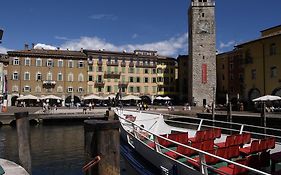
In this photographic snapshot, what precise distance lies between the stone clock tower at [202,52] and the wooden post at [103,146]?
2468 inches

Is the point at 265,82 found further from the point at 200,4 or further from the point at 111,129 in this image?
the point at 111,129

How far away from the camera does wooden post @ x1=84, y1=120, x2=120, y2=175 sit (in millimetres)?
4660

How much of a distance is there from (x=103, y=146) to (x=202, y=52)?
213 ft

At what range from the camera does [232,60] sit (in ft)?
220

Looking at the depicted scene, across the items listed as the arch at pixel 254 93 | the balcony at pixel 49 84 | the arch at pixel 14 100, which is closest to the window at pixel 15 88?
the arch at pixel 14 100

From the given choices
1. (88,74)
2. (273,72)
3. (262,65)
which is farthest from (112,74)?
(273,72)

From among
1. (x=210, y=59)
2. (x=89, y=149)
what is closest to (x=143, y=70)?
(x=210, y=59)

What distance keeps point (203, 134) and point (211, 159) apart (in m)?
3.78

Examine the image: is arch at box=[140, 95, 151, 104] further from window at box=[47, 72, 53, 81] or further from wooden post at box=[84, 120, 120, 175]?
wooden post at box=[84, 120, 120, 175]

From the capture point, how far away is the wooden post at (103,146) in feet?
15.3

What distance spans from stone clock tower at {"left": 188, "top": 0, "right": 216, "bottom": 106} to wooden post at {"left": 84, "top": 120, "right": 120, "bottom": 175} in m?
62.7

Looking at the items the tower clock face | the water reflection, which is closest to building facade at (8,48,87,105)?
the tower clock face

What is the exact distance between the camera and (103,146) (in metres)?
4.66

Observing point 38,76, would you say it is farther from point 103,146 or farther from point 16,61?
point 103,146
